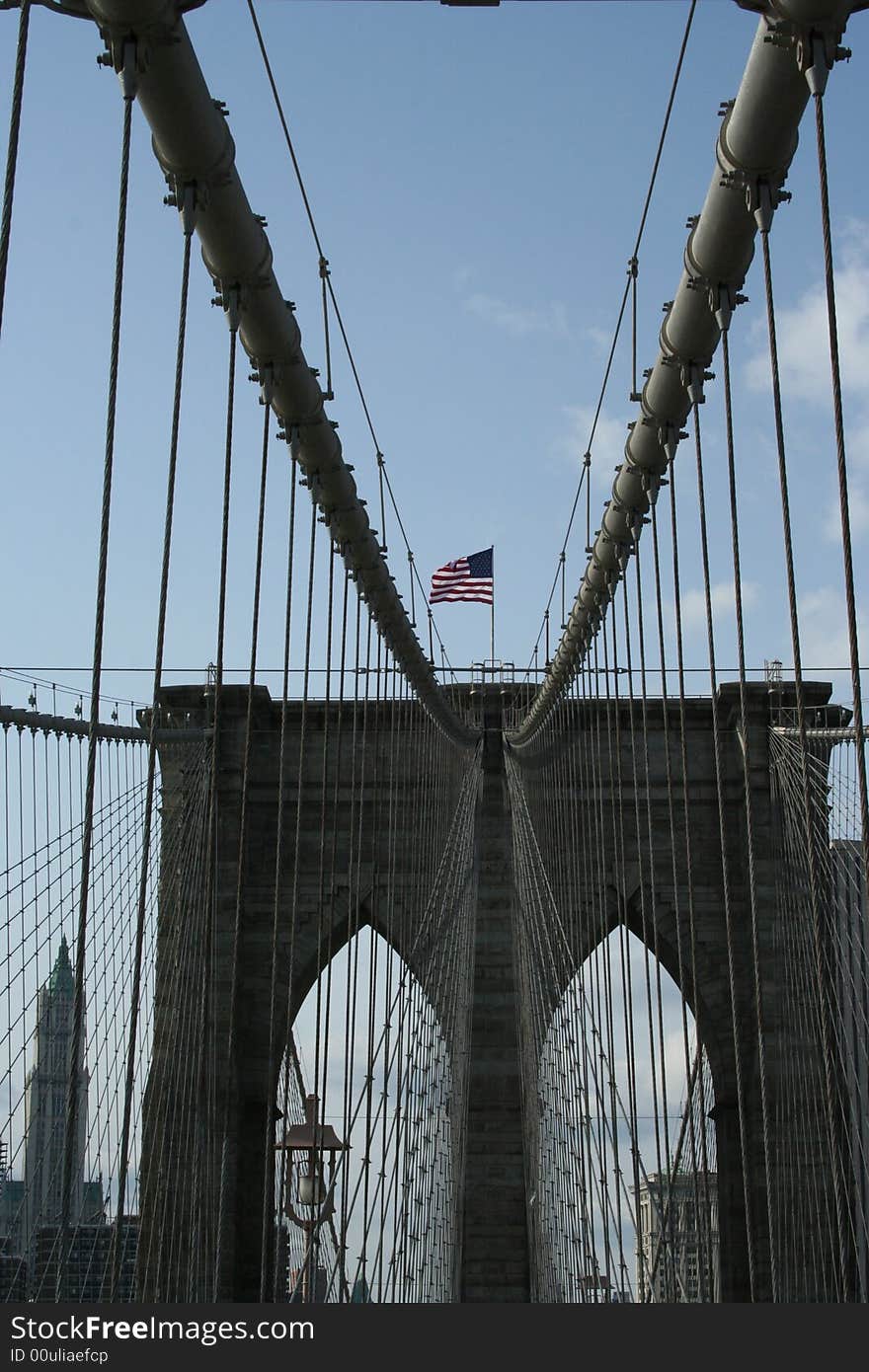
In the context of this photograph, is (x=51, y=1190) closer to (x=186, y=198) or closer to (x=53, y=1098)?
(x=53, y=1098)

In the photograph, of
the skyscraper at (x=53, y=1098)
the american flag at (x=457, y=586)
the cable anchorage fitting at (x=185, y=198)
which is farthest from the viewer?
the american flag at (x=457, y=586)

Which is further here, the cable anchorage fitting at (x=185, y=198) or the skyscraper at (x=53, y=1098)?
the skyscraper at (x=53, y=1098)

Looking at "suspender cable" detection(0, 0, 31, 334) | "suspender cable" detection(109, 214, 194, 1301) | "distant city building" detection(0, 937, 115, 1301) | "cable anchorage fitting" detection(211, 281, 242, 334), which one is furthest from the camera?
"distant city building" detection(0, 937, 115, 1301)

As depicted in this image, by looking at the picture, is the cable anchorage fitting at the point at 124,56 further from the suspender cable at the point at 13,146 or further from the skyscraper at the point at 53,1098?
the skyscraper at the point at 53,1098

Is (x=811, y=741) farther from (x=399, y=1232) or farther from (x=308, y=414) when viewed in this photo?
(x=308, y=414)

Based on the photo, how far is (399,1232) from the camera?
10930mm

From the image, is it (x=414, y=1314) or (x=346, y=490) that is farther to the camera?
(x=346, y=490)

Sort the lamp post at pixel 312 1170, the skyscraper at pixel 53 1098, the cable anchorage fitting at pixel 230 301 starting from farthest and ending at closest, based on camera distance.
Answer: the skyscraper at pixel 53 1098
the lamp post at pixel 312 1170
the cable anchorage fitting at pixel 230 301

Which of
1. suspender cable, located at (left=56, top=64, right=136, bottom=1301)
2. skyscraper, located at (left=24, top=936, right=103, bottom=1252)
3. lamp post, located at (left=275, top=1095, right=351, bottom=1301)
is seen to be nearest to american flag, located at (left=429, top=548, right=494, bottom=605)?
skyscraper, located at (left=24, top=936, right=103, bottom=1252)

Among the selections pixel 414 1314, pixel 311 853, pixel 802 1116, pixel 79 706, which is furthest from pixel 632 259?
pixel 311 853

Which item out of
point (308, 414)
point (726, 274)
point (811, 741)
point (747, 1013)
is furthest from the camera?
point (747, 1013)

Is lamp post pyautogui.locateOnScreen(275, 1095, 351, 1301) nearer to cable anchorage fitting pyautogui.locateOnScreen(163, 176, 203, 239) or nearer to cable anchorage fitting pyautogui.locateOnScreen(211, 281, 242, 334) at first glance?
cable anchorage fitting pyautogui.locateOnScreen(211, 281, 242, 334)


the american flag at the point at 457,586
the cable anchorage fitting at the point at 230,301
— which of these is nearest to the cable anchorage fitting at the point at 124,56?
the cable anchorage fitting at the point at 230,301

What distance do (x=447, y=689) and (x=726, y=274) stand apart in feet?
50.0
